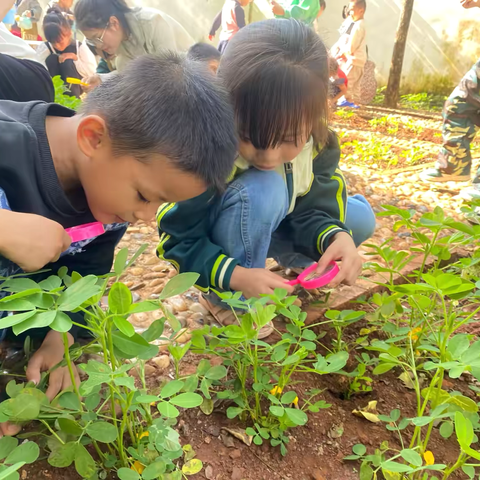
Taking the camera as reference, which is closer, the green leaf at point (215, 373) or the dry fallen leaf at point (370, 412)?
the green leaf at point (215, 373)

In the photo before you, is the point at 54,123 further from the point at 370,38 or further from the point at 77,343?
the point at 370,38

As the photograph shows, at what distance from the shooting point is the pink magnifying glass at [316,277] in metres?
1.16

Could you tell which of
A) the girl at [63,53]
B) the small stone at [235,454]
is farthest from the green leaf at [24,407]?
the girl at [63,53]

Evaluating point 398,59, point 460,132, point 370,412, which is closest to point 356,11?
point 398,59

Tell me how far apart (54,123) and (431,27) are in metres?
6.86

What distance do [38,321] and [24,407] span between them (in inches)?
6.5

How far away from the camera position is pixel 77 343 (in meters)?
1.09

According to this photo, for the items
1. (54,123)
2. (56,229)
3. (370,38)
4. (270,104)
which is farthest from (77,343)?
(370,38)

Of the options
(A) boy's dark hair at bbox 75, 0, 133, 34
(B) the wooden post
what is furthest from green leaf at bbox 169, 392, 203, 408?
(B) the wooden post

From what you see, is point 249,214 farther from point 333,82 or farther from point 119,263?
point 333,82

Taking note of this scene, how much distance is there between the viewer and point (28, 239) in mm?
784

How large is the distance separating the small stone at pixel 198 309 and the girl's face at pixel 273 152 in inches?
18.9

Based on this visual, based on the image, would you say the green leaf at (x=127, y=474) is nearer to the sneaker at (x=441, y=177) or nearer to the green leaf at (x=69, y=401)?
the green leaf at (x=69, y=401)

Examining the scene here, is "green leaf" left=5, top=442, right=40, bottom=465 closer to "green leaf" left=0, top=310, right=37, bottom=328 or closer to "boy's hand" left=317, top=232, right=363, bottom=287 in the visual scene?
"green leaf" left=0, top=310, right=37, bottom=328
